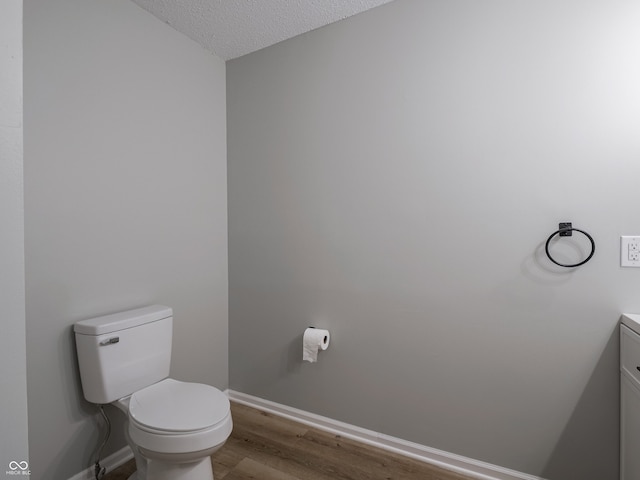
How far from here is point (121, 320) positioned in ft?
5.05

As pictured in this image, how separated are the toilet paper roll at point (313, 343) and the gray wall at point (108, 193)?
0.74m

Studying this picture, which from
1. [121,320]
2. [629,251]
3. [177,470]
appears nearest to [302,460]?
[177,470]

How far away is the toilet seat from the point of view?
1.26 m

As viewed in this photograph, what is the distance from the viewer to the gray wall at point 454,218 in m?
1.39

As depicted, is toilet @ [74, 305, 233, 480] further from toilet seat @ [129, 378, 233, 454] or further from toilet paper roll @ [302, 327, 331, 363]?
toilet paper roll @ [302, 327, 331, 363]

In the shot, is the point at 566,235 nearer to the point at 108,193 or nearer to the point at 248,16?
the point at 248,16

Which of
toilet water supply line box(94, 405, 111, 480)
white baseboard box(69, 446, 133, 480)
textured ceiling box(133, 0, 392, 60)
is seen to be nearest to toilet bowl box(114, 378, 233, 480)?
toilet water supply line box(94, 405, 111, 480)

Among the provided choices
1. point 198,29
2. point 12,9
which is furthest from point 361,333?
point 198,29

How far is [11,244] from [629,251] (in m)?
1.99

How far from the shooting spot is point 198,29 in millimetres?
1965

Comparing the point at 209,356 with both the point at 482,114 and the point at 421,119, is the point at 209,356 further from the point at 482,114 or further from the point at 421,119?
the point at 482,114

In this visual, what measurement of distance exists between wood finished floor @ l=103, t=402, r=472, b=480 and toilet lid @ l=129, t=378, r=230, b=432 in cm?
45

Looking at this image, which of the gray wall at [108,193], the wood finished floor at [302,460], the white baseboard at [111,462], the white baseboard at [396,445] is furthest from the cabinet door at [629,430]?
the white baseboard at [111,462]

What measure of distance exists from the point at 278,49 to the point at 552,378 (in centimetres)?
236
